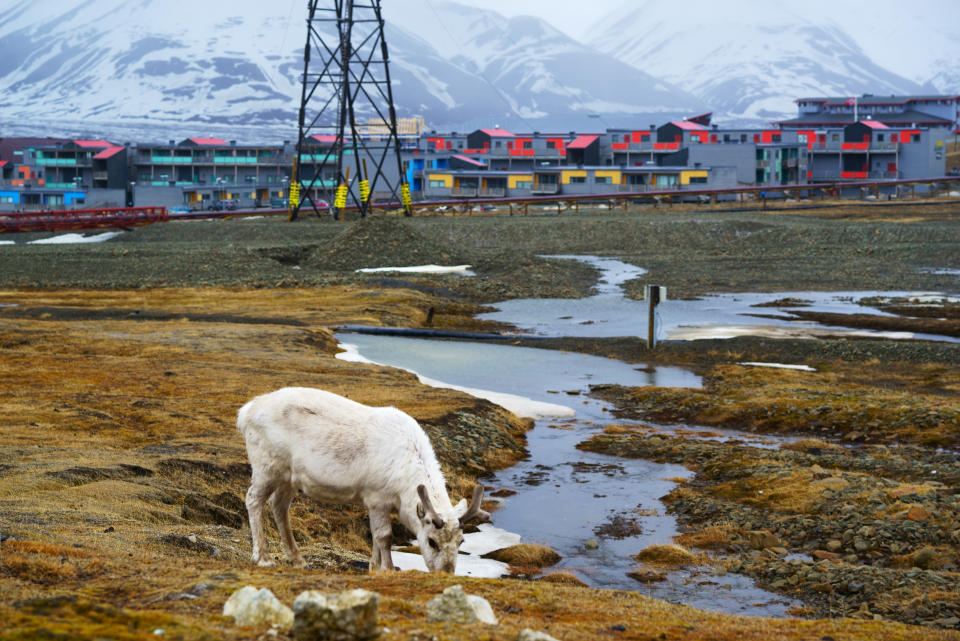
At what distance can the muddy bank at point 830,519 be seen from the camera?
50.3ft

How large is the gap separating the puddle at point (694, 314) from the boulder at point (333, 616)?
35.5 metres

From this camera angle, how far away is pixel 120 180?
155375 millimetres

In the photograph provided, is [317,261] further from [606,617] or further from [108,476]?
[606,617]

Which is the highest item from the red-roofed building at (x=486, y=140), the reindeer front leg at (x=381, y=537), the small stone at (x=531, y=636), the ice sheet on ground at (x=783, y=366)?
the red-roofed building at (x=486, y=140)

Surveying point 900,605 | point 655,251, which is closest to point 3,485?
point 900,605

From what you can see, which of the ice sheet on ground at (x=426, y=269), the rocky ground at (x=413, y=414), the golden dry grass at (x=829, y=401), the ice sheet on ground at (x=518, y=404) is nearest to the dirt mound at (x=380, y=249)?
the ice sheet on ground at (x=426, y=269)

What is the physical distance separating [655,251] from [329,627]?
75.3m

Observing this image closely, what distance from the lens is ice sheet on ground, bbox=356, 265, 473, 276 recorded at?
6594 centimetres

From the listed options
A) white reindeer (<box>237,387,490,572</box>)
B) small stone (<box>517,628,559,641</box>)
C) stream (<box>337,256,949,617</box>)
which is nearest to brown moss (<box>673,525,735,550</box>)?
stream (<box>337,256,949,617</box>)

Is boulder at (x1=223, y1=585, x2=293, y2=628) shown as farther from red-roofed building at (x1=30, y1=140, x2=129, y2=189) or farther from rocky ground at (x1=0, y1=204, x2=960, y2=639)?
red-roofed building at (x1=30, y1=140, x2=129, y2=189)

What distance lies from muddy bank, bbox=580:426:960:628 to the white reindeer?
5862 mm

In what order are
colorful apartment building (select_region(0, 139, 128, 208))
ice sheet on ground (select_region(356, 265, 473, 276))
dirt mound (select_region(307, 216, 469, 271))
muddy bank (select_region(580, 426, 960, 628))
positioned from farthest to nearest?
colorful apartment building (select_region(0, 139, 128, 208)) → dirt mound (select_region(307, 216, 469, 271)) → ice sheet on ground (select_region(356, 265, 473, 276)) → muddy bank (select_region(580, 426, 960, 628))

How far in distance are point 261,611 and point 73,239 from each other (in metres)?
90.8

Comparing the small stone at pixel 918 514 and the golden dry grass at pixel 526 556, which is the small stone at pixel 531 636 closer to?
the golden dry grass at pixel 526 556
